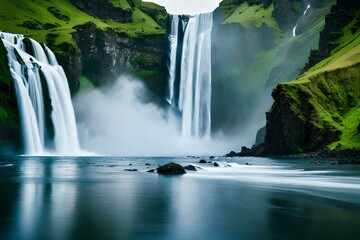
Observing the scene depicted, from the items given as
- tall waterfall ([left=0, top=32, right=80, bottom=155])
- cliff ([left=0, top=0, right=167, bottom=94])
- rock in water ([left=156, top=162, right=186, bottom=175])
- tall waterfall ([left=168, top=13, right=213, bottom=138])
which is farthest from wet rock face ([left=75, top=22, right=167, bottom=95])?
rock in water ([left=156, top=162, right=186, bottom=175])

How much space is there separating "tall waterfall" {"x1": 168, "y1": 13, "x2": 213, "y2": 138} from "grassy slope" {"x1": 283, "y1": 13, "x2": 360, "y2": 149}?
44915 millimetres

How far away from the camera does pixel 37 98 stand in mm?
88312

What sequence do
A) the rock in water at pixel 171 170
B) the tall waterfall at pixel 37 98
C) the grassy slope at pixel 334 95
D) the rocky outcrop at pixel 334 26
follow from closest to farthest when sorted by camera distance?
the rock in water at pixel 171 170
the tall waterfall at pixel 37 98
the grassy slope at pixel 334 95
the rocky outcrop at pixel 334 26

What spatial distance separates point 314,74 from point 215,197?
9023 cm

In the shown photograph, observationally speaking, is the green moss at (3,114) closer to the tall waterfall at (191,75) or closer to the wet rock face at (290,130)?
the wet rock face at (290,130)

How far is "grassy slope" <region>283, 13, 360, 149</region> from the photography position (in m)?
91.9

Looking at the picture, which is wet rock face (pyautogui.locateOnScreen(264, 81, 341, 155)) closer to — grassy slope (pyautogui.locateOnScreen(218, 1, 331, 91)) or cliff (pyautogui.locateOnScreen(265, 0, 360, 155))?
cliff (pyautogui.locateOnScreen(265, 0, 360, 155))

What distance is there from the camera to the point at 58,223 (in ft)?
47.8

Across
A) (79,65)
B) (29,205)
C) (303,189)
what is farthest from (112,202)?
(79,65)

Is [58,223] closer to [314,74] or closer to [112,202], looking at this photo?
[112,202]

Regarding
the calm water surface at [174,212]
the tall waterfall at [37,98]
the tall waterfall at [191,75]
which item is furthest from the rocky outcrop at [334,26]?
the calm water surface at [174,212]

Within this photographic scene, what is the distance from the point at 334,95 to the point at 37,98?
70950mm

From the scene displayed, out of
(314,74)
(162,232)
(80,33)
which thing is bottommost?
(162,232)

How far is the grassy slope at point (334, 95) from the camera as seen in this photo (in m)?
91.9
